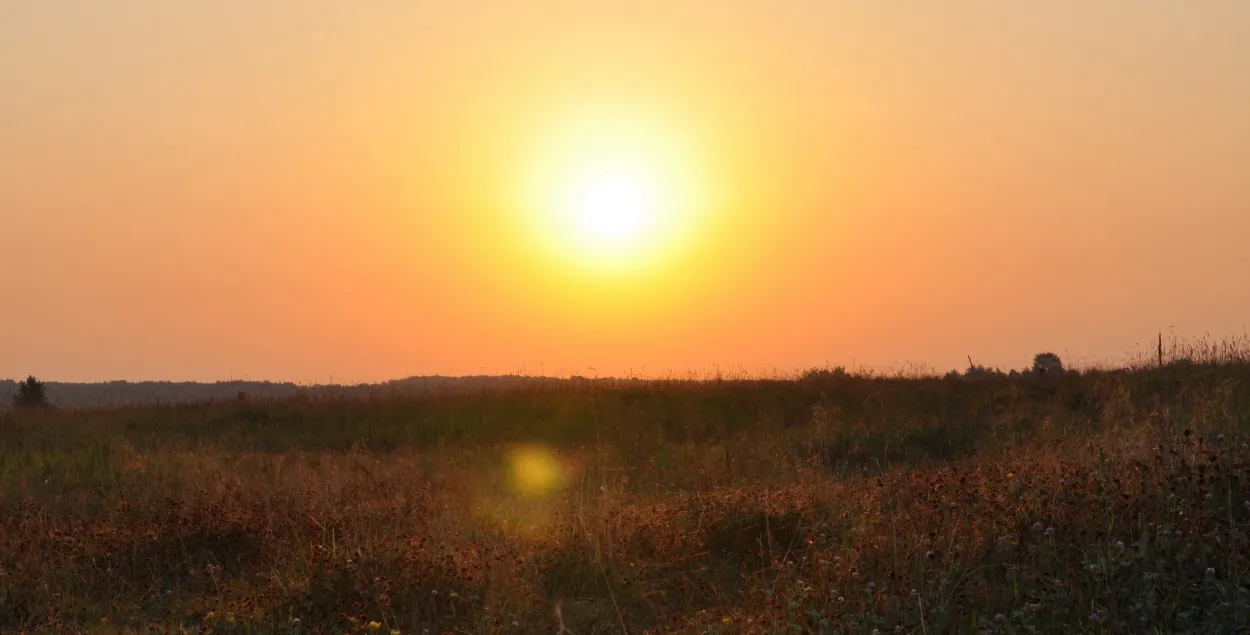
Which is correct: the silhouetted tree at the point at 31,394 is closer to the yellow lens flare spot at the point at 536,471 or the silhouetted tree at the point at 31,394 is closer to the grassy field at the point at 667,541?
the grassy field at the point at 667,541

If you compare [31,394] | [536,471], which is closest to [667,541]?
[536,471]

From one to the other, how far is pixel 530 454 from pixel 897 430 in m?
5.98

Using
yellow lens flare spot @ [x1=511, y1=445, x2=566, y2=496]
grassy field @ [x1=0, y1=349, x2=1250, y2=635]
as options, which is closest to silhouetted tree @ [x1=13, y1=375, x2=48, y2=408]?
grassy field @ [x1=0, y1=349, x2=1250, y2=635]

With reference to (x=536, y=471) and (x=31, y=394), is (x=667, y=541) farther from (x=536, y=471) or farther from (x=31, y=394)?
(x=31, y=394)

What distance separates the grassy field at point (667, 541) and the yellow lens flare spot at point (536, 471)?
96mm

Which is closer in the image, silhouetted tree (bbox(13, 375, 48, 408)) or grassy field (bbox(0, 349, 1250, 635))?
grassy field (bbox(0, 349, 1250, 635))

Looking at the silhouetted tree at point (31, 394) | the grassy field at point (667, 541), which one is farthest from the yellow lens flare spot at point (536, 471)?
the silhouetted tree at point (31, 394)

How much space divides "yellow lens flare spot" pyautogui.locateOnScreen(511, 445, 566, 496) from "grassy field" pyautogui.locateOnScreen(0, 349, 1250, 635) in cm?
10

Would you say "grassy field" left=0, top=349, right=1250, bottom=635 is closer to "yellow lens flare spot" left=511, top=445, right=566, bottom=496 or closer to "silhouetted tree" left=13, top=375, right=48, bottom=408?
"yellow lens flare spot" left=511, top=445, right=566, bottom=496

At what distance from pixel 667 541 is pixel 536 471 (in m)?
6.39

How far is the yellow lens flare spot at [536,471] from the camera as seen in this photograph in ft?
39.8

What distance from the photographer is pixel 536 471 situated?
45.0 feet

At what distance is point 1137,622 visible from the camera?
5023mm

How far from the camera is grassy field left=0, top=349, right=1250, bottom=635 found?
18.1 feet
